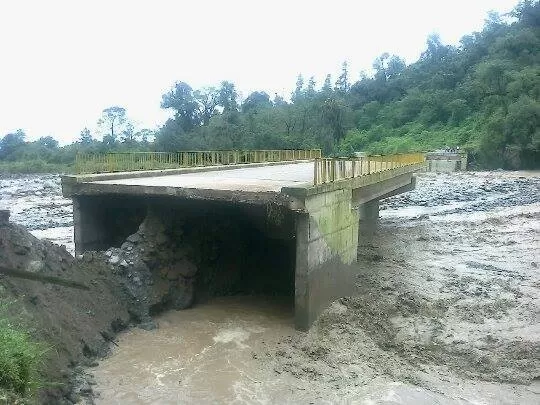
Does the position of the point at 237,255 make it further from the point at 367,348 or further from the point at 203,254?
the point at 367,348

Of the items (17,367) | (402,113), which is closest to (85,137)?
(402,113)

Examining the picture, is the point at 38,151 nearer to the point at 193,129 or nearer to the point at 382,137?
the point at 193,129

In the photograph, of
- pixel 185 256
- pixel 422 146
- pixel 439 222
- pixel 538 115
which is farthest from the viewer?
pixel 422 146

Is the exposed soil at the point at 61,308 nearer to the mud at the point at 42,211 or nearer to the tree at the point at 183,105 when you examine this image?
the mud at the point at 42,211

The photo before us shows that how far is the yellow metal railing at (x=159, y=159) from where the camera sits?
15188 millimetres

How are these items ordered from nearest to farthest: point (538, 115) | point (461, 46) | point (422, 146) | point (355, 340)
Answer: point (355, 340) < point (538, 115) < point (422, 146) < point (461, 46)

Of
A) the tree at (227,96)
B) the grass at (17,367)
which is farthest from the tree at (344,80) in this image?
the grass at (17,367)

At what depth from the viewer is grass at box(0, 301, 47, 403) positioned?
5.80 m

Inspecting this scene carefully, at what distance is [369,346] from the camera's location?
33.3 feet

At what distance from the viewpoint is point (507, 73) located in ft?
192

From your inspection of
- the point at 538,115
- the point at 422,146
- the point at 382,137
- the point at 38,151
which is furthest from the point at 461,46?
the point at 38,151

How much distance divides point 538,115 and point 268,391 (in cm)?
4850

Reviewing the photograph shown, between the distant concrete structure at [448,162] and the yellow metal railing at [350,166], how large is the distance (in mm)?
34604

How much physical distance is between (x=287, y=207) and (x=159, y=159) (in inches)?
365
